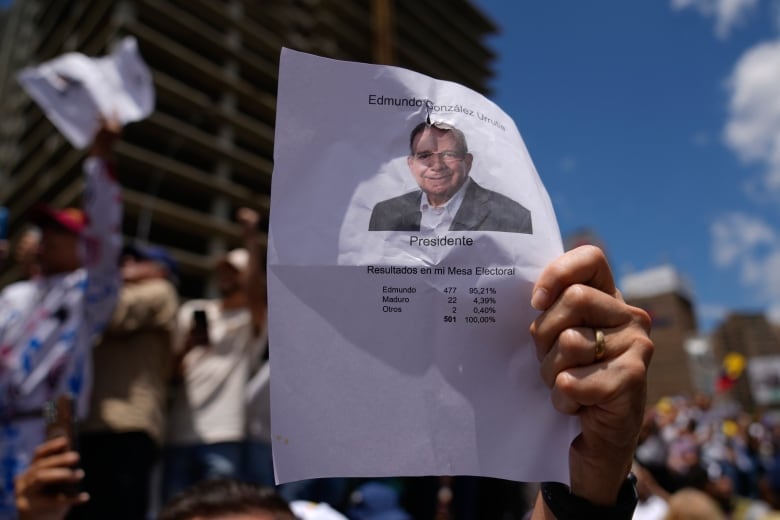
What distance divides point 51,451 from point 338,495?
1779 millimetres

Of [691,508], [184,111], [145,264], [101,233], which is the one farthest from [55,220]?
[184,111]

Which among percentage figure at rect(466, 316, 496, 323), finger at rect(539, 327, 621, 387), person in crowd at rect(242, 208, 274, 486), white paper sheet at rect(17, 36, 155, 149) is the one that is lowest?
person in crowd at rect(242, 208, 274, 486)

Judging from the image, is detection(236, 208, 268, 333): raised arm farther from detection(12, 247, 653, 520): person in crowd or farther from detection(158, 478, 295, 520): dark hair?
detection(12, 247, 653, 520): person in crowd

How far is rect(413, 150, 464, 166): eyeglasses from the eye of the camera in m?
0.87

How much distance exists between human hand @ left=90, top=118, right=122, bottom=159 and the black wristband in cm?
225

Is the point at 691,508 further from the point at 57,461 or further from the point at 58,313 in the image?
the point at 58,313

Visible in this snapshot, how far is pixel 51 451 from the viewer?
1392mm

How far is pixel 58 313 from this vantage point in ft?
7.31

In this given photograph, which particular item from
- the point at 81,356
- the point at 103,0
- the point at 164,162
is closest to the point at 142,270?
the point at 81,356

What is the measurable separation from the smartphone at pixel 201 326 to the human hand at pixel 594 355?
86.6 inches

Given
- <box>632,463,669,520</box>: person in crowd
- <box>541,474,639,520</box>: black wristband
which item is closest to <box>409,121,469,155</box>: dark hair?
<box>541,474,639,520</box>: black wristband

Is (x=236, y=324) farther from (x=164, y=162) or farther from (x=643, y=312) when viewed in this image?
(x=164, y=162)

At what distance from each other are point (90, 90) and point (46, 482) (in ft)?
5.83

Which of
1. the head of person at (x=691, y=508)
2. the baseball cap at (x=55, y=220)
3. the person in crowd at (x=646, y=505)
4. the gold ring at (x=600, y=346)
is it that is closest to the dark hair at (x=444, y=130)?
the gold ring at (x=600, y=346)
